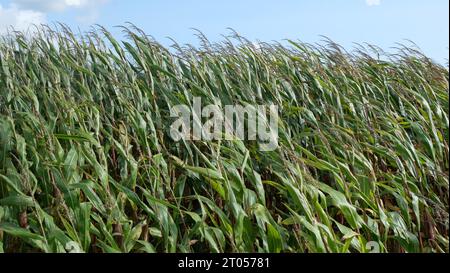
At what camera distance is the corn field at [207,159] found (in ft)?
9.66

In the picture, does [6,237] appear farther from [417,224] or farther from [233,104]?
[417,224]

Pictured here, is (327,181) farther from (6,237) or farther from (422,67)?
(422,67)

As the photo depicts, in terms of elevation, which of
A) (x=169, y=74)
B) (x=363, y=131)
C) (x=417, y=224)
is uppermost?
(x=169, y=74)

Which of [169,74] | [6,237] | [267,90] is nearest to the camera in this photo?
[6,237]

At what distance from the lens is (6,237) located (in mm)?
3010

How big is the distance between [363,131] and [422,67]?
1548 millimetres

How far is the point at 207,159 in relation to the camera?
10.2 ft

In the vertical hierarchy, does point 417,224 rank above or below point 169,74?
below

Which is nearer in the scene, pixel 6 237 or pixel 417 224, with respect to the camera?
pixel 6 237

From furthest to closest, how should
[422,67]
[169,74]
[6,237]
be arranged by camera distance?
[422,67] → [169,74] → [6,237]

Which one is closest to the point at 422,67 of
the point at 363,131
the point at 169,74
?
the point at 363,131

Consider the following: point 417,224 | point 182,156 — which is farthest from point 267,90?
point 417,224

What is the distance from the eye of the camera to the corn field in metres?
2.95
